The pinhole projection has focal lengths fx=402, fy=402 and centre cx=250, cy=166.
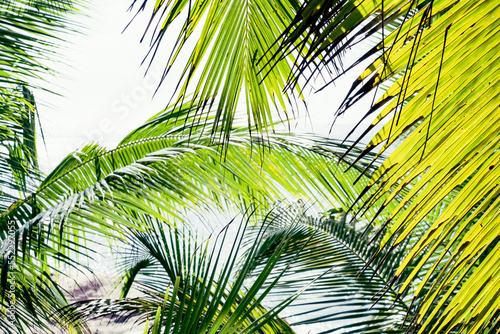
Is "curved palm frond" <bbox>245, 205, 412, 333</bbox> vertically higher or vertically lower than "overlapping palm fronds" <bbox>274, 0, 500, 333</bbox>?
lower

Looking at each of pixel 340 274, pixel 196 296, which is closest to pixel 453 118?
pixel 340 274

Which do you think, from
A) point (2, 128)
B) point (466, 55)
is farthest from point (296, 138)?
point (466, 55)

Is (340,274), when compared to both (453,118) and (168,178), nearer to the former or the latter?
(168,178)

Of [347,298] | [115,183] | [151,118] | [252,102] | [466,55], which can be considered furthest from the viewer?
[151,118]

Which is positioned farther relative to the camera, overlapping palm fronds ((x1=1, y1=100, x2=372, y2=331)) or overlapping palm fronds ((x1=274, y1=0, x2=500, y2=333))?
overlapping palm fronds ((x1=1, y1=100, x2=372, y2=331))

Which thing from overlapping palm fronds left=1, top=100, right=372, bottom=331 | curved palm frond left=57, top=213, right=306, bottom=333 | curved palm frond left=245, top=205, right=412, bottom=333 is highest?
overlapping palm fronds left=1, top=100, right=372, bottom=331

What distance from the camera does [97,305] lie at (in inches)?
65.7

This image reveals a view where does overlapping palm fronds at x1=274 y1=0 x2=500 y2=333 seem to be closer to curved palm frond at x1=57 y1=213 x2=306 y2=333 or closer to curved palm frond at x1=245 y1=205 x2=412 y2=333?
curved palm frond at x1=57 y1=213 x2=306 y2=333

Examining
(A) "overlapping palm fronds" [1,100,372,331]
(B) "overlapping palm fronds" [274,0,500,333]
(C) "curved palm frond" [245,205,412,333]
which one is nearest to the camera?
(B) "overlapping palm fronds" [274,0,500,333]

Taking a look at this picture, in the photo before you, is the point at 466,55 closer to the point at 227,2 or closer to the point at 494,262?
the point at 494,262

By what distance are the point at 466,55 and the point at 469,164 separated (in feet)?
0.34

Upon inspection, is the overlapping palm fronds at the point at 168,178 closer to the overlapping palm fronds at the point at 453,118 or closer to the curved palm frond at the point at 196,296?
the curved palm frond at the point at 196,296

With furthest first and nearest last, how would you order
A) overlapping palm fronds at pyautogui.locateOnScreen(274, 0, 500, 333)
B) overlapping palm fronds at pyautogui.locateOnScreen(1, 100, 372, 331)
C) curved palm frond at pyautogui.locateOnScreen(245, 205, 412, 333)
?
overlapping palm fronds at pyautogui.locateOnScreen(1, 100, 372, 331) → curved palm frond at pyautogui.locateOnScreen(245, 205, 412, 333) → overlapping palm fronds at pyautogui.locateOnScreen(274, 0, 500, 333)

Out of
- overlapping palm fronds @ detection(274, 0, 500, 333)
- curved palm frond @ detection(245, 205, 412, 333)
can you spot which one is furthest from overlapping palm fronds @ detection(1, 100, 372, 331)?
overlapping palm fronds @ detection(274, 0, 500, 333)
